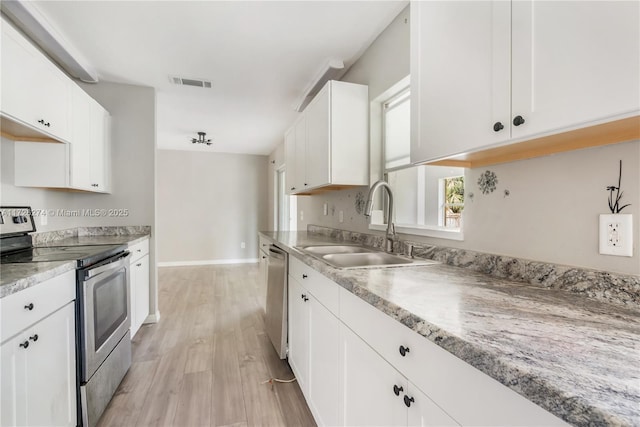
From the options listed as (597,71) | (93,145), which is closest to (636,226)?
(597,71)

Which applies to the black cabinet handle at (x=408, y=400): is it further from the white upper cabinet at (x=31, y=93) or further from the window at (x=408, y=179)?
the white upper cabinet at (x=31, y=93)

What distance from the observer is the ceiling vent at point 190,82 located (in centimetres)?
289

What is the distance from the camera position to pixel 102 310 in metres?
1.75

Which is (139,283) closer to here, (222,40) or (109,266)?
(109,266)

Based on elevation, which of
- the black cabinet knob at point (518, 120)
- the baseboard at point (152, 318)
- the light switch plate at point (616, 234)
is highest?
the black cabinet knob at point (518, 120)

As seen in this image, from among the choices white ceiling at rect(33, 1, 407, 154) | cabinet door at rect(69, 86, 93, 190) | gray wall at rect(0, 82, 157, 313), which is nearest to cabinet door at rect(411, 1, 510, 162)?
white ceiling at rect(33, 1, 407, 154)

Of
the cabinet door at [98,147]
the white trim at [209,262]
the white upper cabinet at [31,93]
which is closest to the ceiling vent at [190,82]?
the cabinet door at [98,147]

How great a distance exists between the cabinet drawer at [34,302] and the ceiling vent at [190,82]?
211 cm

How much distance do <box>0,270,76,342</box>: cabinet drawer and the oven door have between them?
3.6 inches

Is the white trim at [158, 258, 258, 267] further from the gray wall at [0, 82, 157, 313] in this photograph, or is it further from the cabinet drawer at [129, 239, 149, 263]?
the cabinet drawer at [129, 239, 149, 263]

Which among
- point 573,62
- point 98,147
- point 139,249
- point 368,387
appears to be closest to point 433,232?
point 368,387

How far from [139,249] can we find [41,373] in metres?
1.64

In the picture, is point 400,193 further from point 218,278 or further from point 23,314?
point 218,278

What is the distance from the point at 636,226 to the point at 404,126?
1.49m
